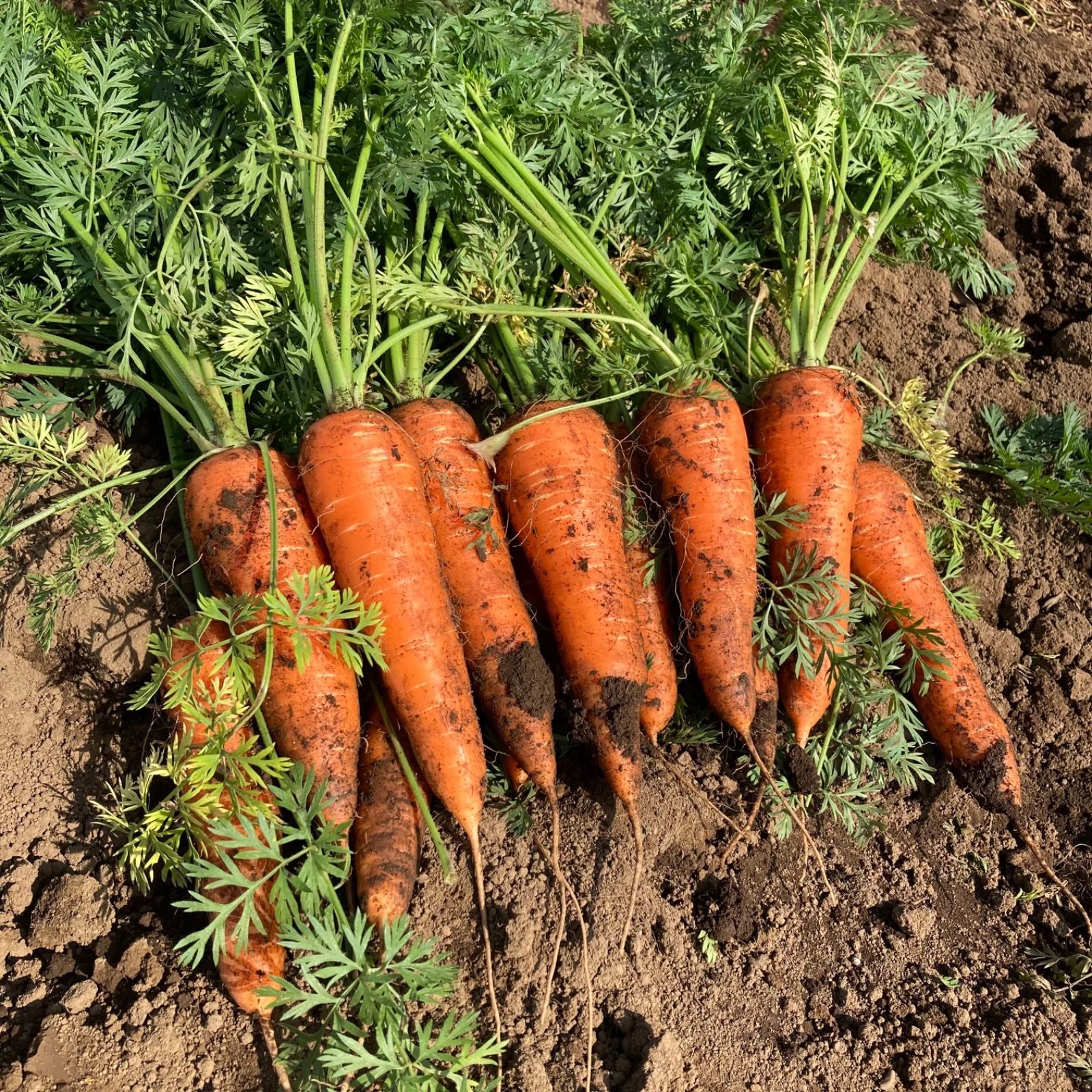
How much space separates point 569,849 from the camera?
257cm

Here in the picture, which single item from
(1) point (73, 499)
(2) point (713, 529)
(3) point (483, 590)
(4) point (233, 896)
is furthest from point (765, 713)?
(1) point (73, 499)

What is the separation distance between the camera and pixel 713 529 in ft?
9.13

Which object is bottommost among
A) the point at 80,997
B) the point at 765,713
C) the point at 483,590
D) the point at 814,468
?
the point at 80,997

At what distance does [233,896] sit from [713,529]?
166cm

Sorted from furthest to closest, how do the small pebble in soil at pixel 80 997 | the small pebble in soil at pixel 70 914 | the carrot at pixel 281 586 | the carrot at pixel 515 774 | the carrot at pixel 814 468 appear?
1. the carrot at pixel 814 468
2. the carrot at pixel 515 774
3. the carrot at pixel 281 586
4. the small pebble in soil at pixel 70 914
5. the small pebble in soil at pixel 80 997

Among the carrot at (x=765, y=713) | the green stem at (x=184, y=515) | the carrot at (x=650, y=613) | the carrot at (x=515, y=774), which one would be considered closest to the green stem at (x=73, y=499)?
the green stem at (x=184, y=515)

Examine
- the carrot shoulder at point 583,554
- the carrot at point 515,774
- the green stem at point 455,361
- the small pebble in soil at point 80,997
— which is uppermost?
the green stem at point 455,361

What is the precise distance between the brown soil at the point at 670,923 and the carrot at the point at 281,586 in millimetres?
336

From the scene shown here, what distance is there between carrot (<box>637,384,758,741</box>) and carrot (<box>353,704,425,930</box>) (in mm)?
932

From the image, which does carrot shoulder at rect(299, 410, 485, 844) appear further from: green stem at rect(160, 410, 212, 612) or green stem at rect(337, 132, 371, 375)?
green stem at rect(160, 410, 212, 612)

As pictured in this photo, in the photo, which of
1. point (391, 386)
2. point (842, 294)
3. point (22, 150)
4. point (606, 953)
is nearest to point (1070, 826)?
point (606, 953)

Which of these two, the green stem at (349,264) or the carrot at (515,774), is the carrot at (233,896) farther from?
the green stem at (349,264)

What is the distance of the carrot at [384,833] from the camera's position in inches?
92.7

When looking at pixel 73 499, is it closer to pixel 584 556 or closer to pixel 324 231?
pixel 324 231
